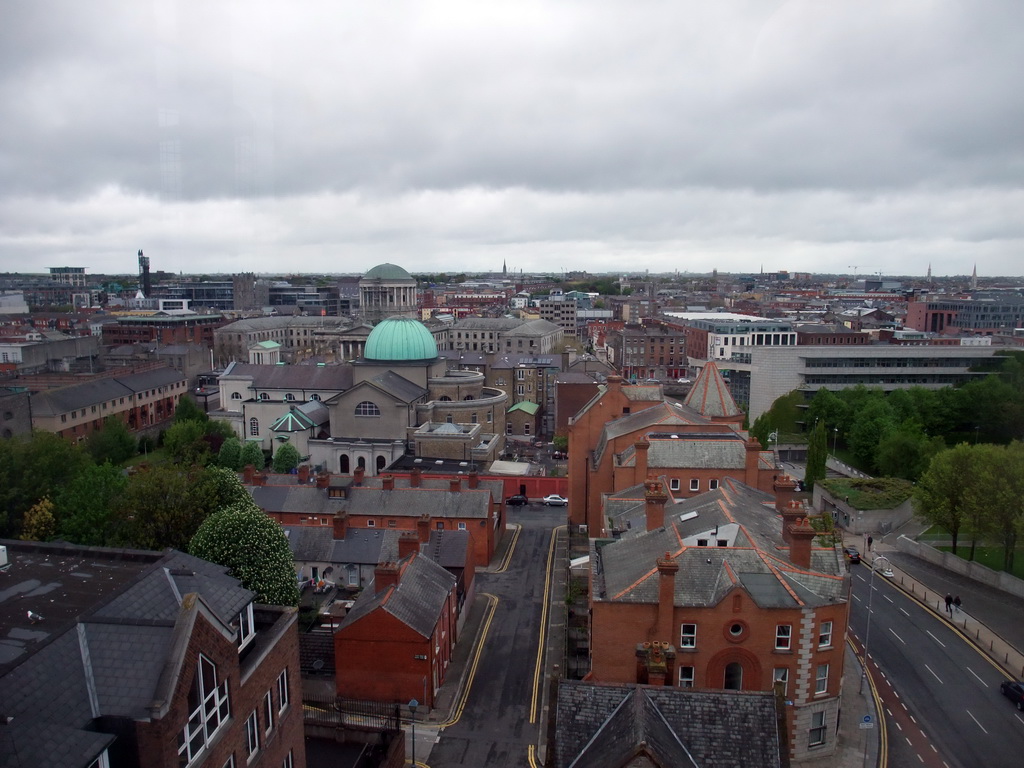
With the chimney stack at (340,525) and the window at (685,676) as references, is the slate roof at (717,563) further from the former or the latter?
the chimney stack at (340,525)

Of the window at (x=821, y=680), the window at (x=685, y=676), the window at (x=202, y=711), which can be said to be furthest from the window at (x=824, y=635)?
the window at (x=202, y=711)

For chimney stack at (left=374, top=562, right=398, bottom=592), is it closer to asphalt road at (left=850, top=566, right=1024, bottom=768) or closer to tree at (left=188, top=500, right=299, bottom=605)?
tree at (left=188, top=500, right=299, bottom=605)

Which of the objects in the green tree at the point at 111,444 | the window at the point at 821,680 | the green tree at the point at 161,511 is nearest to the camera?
the window at the point at 821,680

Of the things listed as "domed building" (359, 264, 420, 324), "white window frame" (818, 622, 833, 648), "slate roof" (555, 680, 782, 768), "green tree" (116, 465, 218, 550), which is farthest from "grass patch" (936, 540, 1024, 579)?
"domed building" (359, 264, 420, 324)

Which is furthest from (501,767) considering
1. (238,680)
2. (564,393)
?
(564,393)

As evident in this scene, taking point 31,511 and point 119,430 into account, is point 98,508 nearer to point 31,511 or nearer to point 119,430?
point 31,511

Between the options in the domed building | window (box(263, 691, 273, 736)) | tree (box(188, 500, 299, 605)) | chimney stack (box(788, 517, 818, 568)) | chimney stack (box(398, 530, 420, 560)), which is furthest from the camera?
the domed building
